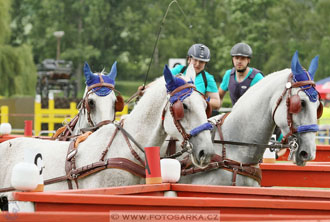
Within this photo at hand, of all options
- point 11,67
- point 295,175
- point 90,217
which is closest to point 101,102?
point 295,175

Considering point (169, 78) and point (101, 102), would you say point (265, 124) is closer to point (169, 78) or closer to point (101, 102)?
point (169, 78)

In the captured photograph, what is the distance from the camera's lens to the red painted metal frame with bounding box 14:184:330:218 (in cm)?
341

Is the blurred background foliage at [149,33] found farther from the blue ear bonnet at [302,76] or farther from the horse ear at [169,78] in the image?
the horse ear at [169,78]

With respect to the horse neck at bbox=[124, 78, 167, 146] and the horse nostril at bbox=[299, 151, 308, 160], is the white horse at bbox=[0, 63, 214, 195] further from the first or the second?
the horse nostril at bbox=[299, 151, 308, 160]

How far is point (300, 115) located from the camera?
5.54 meters

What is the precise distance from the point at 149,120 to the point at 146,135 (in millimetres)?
120

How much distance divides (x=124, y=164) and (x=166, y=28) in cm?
3895

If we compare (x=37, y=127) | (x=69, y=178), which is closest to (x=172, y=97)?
(x=69, y=178)

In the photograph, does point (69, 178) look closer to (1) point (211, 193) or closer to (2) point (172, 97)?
(2) point (172, 97)

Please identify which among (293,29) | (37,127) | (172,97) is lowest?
(37,127)

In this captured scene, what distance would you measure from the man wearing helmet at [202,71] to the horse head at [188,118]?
1.57 metres

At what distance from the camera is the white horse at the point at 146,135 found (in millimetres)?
5062

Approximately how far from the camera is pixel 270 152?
267 inches

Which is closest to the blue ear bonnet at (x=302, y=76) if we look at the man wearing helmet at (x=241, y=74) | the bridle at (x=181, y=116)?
the bridle at (x=181, y=116)
